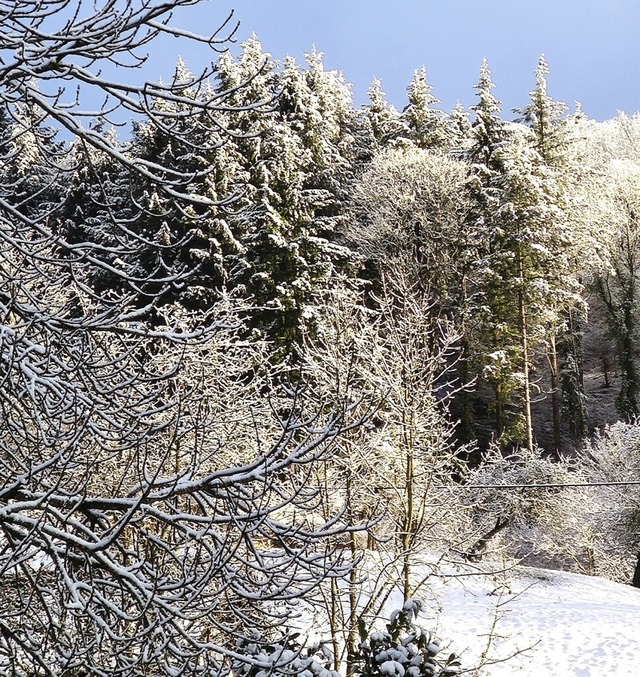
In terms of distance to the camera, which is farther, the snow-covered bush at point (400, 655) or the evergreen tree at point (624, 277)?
the evergreen tree at point (624, 277)

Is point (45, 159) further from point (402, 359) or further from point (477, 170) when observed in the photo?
point (477, 170)

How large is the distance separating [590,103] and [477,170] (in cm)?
20273

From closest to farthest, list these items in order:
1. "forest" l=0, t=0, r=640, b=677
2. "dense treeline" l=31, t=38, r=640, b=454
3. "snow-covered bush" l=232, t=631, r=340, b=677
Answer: "snow-covered bush" l=232, t=631, r=340, b=677 → "forest" l=0, t=0, r=640, b=677 → "dense treeline" l=31, t=38, r=640, b=454

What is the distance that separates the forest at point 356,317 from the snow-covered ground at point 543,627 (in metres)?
1.23

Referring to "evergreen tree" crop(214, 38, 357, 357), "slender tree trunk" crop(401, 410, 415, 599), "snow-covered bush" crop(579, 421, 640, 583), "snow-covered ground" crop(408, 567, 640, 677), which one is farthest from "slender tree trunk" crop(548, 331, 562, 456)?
"slender tree trunk" crop(401, 410, 415, 599)

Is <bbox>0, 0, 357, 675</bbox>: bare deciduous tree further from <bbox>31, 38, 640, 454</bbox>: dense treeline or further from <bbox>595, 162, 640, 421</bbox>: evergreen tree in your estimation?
<bbox>595, 162, 640, 421</bbox>: evergreen tree

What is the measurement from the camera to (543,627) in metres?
11.3

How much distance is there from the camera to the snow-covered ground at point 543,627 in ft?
32.7

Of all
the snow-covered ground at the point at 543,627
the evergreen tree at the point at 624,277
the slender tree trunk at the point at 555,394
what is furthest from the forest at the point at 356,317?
the snow-covered ground at the point at 543,627

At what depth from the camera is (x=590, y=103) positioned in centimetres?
19800

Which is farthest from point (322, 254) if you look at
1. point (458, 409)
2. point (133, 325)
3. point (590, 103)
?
point (590, 103)

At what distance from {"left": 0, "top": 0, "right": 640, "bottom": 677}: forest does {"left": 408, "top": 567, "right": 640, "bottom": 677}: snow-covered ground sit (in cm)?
123

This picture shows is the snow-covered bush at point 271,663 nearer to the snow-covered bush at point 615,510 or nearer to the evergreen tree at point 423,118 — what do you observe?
the snow-covered bush at point 615,510

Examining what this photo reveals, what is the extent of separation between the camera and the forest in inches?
117
